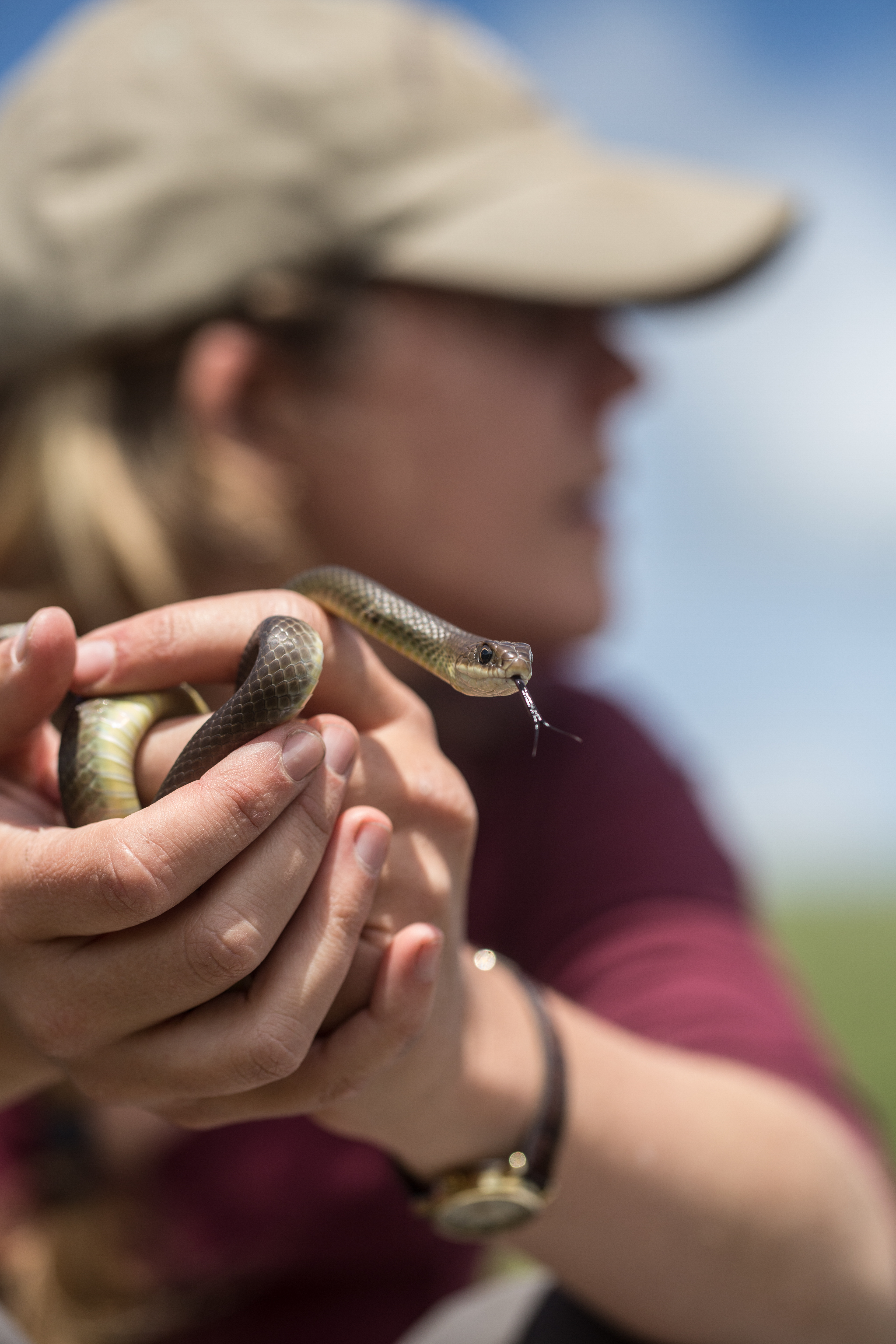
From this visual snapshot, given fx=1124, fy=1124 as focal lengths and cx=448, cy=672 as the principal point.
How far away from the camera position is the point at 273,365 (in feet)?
15.2

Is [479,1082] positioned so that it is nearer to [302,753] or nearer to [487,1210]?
[487,1210]

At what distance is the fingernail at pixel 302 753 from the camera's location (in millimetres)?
1918

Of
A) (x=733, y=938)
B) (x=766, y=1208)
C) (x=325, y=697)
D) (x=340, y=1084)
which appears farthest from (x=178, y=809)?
(x=733, y=938)

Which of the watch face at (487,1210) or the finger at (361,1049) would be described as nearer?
the finger at (361,1049)

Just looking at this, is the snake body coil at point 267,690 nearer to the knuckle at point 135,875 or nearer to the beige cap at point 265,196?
the knuckle at point 135,875

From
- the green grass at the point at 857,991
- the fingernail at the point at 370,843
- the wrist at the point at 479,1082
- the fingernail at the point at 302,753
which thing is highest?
the fingernail at the point at 302,753

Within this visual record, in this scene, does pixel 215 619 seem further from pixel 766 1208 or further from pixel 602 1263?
pixel 766 1208

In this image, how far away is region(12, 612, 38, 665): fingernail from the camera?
82.1 inches

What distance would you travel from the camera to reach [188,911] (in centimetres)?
195

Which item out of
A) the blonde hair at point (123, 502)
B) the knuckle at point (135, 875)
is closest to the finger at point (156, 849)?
the knuckle at point (135, 875)

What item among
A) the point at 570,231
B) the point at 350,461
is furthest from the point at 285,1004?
the point at 570,231

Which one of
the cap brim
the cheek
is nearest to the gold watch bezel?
the cheek

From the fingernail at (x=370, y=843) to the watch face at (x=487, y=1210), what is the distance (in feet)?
3.32

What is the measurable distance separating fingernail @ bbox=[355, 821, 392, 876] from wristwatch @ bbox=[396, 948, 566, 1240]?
63 centimetres
